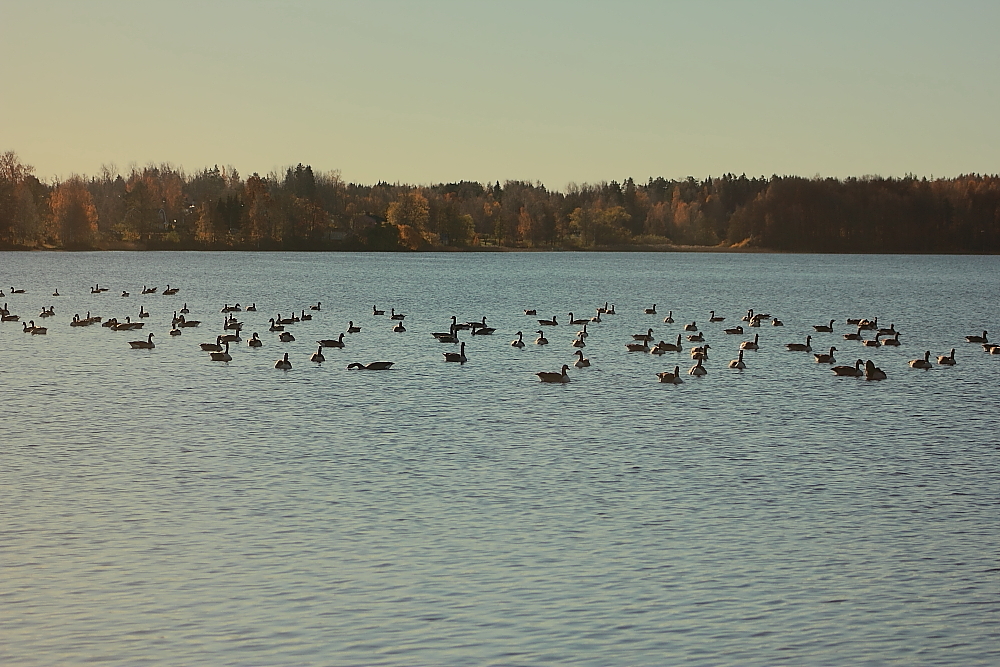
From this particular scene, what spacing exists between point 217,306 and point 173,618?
76.2m

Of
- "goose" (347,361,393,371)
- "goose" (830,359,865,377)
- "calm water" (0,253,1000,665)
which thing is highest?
"goose" (830,359,865,377)

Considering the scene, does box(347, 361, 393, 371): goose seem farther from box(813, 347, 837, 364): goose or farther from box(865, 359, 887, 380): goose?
box(813, 347, 837, 364): goose

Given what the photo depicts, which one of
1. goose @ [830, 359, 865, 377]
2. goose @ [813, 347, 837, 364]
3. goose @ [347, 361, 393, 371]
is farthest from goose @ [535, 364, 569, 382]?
goose @ [813, 347, 837, 364]

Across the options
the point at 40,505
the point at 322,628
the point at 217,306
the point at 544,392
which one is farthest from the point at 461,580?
the point at 217,306

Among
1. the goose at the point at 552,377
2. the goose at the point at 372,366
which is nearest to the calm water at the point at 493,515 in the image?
the goose at the point at 552,377

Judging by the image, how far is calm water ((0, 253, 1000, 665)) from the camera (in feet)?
50.9

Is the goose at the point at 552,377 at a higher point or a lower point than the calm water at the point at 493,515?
higher

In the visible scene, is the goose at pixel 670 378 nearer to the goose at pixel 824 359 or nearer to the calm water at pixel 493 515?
the calm water at pixel 493 515

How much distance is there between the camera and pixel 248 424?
32156 millimetres

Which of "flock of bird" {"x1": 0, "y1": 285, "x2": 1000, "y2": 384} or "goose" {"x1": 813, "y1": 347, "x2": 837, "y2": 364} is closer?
"flock of bird" {"x1": 0, "y1": 285, "x2": 1000, "y2": 384}

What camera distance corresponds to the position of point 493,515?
21609 mm

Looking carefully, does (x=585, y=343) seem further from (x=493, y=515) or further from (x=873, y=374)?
(x=493, y=515)

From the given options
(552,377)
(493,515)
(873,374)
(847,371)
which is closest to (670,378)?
(552,377)

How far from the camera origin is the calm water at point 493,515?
1552 cm
